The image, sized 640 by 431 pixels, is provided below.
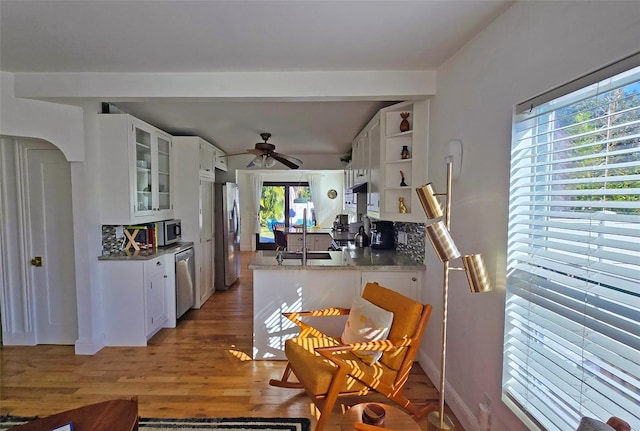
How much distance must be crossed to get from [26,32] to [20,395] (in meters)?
2.50

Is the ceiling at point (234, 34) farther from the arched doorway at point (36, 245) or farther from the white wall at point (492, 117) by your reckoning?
the arched doorway at point (36, 245)

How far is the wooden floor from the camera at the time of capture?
212cm

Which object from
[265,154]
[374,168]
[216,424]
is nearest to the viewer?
[216,424]

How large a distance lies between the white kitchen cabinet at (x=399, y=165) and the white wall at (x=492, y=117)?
278 mm

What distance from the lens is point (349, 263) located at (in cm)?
280

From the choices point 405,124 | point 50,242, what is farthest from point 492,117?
point 50,242

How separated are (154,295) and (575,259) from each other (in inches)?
136

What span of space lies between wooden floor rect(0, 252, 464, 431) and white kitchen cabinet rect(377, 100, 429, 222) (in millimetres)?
1432

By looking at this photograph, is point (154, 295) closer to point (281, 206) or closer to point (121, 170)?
point (121, 170)

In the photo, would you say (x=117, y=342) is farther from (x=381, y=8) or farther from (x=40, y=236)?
(x=381, y=8)

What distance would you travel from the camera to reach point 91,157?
115 inches

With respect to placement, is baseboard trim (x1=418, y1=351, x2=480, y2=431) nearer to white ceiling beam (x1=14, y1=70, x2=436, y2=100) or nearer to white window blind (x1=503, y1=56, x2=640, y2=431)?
white window blind (x1=503, y1=56, x2=640, y2=431)

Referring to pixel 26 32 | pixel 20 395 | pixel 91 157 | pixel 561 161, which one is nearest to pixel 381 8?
pixel 561 161

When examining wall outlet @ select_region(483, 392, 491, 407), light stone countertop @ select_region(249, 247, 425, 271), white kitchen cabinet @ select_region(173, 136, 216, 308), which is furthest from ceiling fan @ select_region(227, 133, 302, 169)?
wall outlet @ select_region(483, 392, 491, 407)
